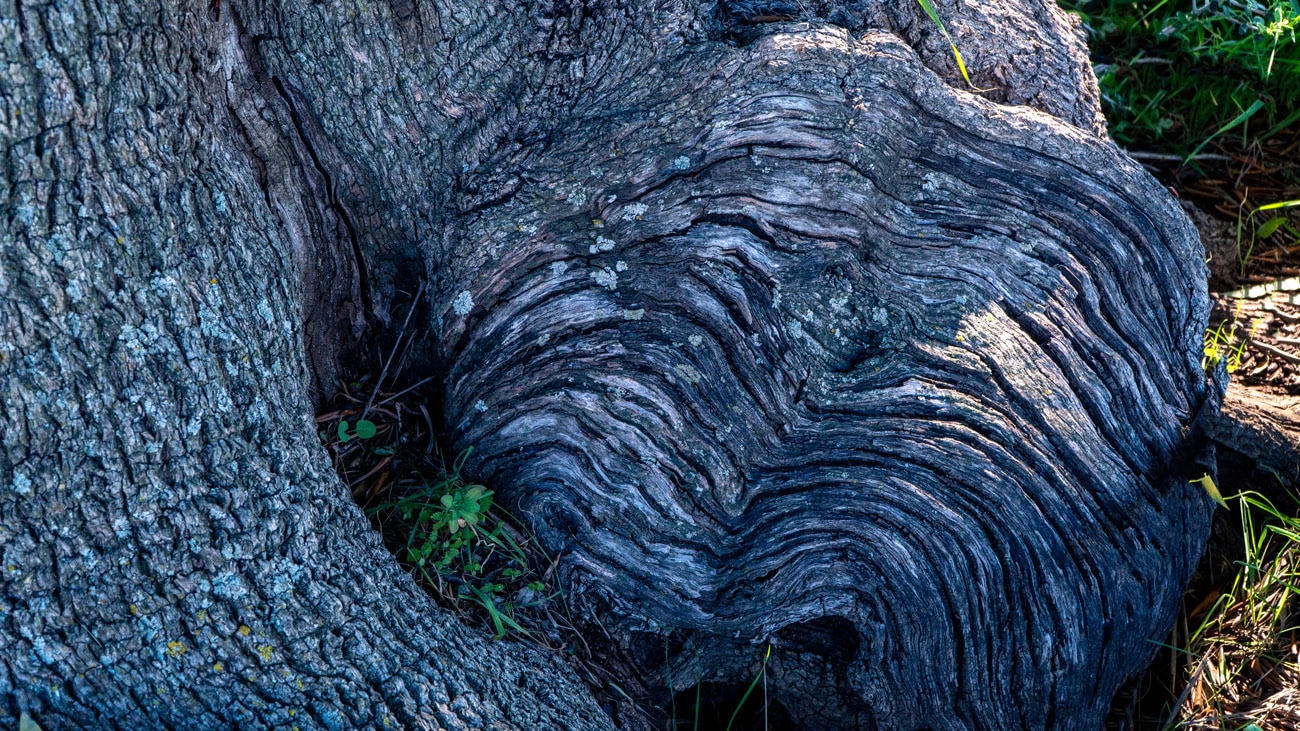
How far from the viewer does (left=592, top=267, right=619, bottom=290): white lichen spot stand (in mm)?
2701

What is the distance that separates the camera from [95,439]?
1.89 meters

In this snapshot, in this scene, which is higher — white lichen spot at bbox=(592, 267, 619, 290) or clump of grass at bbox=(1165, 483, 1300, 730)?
white lichen spot at bbox=(592, 267, 619, 290)

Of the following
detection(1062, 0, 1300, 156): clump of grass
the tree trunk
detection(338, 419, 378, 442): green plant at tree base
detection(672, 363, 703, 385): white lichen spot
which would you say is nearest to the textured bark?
the tree trunk

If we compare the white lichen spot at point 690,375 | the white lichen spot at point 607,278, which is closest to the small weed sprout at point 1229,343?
the white lichen spot at point 690,375

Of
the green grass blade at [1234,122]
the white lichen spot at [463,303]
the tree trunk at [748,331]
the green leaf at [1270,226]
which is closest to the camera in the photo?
the tree trunk at [748,331]

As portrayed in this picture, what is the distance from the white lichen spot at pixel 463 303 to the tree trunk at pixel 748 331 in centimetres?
3

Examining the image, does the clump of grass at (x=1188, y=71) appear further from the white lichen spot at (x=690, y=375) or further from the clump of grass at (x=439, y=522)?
the clump of grass at (x=439, y=522)

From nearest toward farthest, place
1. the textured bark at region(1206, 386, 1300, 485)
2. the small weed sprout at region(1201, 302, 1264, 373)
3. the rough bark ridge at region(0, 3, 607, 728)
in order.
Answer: the rough bark ridge at region(0, 3, 607, 728)
the textured bark at region(1206, 386, 1300, 485)
the small weed sprout at region(1201, 302, 1264, 373)

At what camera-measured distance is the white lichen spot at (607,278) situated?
270 centimetres

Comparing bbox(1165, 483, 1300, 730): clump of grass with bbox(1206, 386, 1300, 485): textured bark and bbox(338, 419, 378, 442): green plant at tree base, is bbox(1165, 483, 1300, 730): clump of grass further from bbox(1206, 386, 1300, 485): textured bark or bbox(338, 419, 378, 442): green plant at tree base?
bbox(338, 419, 378, 442): green plant at tree base

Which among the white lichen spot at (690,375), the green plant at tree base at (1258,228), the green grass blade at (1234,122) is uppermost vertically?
the white lichen spot at (690,375)

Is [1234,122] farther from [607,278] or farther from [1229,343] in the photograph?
[607,278]

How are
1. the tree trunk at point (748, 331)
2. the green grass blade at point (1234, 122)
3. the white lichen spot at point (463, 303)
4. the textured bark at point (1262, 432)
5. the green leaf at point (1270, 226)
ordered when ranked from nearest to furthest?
the tree trunk at point (748, 331)
the white lichen spot at point (463, 303)
the textured bark at point (1262, 432)
the green grass blade at point (1234, 122)
the green leaf at point (1270, 226)

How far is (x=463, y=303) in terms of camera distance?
276 centimetres
